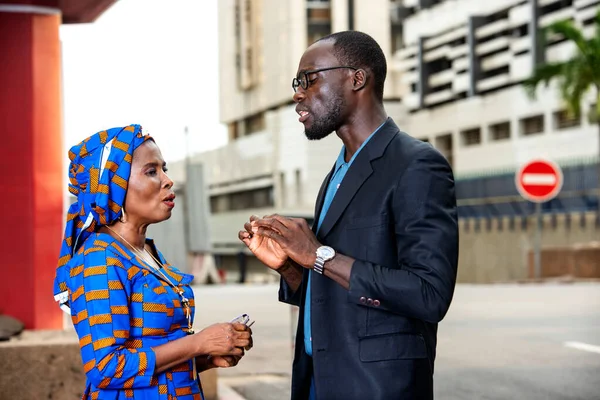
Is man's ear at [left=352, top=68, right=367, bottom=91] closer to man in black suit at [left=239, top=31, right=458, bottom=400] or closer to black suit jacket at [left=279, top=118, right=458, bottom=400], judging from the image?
man in black suit at [left=239, top=31, right=458, bottom=400]

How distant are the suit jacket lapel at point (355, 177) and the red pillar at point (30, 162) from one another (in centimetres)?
565

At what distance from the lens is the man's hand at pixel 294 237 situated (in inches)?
115

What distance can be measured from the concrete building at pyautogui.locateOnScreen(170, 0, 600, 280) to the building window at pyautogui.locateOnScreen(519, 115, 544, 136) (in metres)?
0.06

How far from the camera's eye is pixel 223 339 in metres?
3.14

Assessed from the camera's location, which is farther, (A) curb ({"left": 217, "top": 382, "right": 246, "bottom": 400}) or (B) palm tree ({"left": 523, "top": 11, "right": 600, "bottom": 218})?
(B) palm tree ({"left": 523, "top": 11, "right": 600, "bottom": 218})

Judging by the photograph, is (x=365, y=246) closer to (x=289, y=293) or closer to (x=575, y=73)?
(x=289, y=293)

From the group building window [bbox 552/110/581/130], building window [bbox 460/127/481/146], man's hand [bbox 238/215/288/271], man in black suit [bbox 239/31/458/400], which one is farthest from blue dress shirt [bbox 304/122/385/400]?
building window [bbox 460/127/481/146]

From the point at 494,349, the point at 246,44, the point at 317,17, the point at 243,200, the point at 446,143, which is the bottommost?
the point at 494,349

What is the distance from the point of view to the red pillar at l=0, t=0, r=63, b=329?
27.0 feet

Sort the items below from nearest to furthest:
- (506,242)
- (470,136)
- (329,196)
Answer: (329,196), (506,242), (470,136)

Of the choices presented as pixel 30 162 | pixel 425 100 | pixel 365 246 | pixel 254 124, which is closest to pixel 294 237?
pixel 365 246

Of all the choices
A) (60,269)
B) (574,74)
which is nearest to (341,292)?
(60,269)

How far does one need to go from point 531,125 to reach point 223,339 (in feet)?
216

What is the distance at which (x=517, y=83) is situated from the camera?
67.0 m
